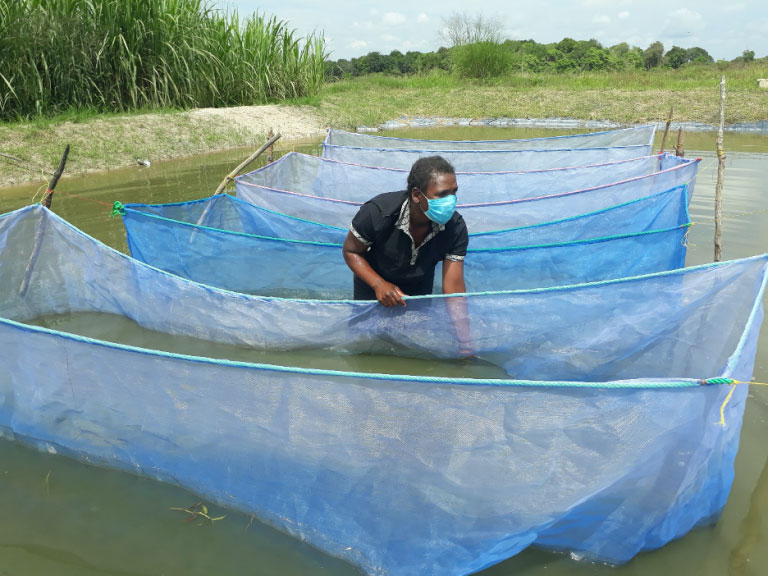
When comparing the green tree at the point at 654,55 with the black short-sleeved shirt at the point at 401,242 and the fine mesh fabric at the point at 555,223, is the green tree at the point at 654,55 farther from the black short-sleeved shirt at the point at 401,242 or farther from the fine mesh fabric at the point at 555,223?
the black short-sleeved shirt at the point at 401,242

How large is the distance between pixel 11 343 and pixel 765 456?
3.20 m

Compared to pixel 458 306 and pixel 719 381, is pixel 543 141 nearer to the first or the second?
pixel 458 306

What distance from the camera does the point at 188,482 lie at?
2.26m

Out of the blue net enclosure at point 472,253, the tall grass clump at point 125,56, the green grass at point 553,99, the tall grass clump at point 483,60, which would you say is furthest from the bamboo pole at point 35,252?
the tall grass clump at point 483,60

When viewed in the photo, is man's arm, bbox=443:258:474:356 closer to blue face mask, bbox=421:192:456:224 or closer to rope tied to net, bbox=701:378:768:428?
blue face mask, bbox=421:192:456:224

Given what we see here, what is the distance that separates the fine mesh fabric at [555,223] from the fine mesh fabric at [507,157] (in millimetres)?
2117

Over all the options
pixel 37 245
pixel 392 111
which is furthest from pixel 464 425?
pixel 392 111

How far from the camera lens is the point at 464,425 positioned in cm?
175

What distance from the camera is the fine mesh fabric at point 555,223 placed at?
388 centimetres

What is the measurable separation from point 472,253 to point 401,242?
25.6 inches

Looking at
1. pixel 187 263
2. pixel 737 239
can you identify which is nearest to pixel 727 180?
pixel 737 239

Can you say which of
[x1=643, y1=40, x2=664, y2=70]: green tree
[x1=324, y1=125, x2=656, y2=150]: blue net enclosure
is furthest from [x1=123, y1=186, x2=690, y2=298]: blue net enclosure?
[x1=643, y1=40, x2=664, y2=70]: green tree

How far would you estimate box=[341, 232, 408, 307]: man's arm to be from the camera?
9.02ft

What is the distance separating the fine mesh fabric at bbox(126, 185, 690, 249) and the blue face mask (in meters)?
1.06
